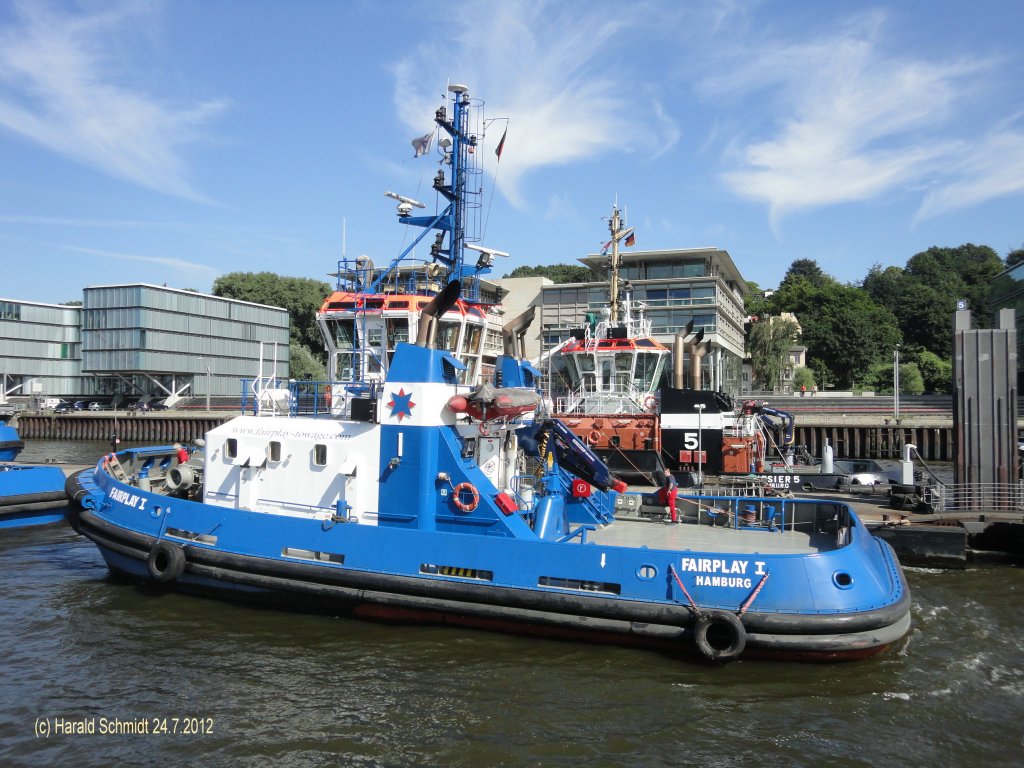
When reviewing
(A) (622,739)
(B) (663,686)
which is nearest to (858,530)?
(B) (663,686)

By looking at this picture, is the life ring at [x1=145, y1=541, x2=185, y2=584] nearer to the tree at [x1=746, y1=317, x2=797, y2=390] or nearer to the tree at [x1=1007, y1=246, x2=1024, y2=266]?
the tree at [x1=746, y1=317, x2=797, y2=390]

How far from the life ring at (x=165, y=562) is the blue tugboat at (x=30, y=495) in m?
6.69

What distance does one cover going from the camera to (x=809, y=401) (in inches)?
1506

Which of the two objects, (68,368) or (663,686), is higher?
(68,368)

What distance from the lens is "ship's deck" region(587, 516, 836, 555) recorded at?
925 centimetres

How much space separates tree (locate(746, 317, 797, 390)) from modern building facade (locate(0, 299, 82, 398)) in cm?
4890

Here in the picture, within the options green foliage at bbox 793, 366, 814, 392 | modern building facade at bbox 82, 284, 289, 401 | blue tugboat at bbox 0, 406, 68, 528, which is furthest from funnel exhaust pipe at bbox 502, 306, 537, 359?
green foliage at bbox 793, 366, 814, 392

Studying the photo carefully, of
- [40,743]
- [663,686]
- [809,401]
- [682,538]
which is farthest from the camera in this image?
[809,401]

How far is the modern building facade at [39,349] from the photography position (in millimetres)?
48156

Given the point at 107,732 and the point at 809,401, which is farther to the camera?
the point at 809,401

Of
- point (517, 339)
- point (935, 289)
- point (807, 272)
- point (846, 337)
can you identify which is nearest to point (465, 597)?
point (517, 339)

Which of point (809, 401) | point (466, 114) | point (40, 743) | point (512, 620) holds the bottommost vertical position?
point (40, 743)

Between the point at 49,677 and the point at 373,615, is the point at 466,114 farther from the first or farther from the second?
the point at 49,677

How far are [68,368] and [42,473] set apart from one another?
138 feet
